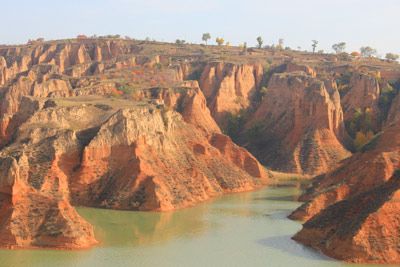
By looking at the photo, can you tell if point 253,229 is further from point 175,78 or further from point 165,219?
point 175,78

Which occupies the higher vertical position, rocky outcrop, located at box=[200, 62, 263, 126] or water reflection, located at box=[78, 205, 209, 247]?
rocky outcrop, located at box=[200, 62, 263, 126]

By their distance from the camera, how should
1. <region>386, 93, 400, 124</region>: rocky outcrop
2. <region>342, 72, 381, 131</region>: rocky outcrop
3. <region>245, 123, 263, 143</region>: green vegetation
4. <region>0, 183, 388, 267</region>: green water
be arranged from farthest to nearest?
<region>342, 72, 381, 131</region>: rocky outcrop
<region>245, 123, 263, 143</region>: green vegetation
<region>386, 93, 400, 124</region>: rocky outcrop
<region>0, 183, 388, 267</region>: green water

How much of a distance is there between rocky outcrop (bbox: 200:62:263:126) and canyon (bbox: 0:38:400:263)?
19cm

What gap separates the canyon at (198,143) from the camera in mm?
50344

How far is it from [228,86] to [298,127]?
19.6 m

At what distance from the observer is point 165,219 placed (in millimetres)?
63250

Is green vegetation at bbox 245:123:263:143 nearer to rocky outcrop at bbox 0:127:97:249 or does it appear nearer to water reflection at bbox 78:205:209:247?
water reflection at bbox 78:205:209:247

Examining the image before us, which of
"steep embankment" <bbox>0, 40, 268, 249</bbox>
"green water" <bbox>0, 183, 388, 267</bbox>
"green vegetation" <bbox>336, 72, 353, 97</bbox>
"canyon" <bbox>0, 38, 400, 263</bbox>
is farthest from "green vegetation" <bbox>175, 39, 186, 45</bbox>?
"green water" <bbox>0, 183, 388, 267</bbox>

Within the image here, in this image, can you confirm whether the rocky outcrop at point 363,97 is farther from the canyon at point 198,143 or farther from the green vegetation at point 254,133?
the green vegetation at point 254,133

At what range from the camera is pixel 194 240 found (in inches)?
2158

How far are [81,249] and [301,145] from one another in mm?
52060

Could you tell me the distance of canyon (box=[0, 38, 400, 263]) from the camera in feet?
165

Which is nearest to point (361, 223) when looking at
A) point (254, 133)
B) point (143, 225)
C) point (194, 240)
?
point (194, 240)

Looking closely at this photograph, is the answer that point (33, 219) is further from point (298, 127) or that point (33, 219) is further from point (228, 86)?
point (228, 86)
